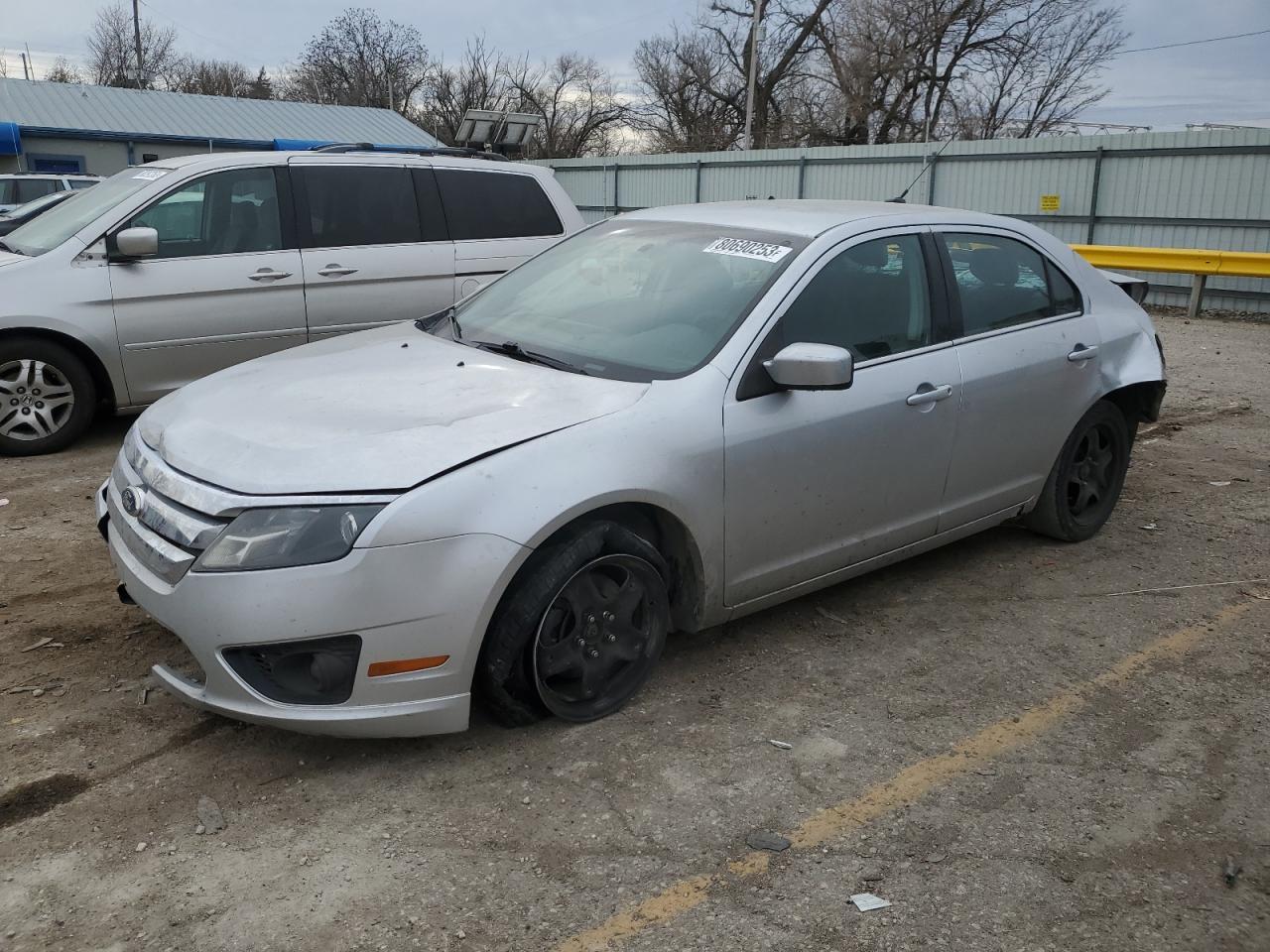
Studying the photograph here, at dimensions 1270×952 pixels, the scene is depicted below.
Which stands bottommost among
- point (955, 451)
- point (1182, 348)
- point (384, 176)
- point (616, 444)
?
point (1182, 348)

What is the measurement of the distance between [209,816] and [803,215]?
302cm

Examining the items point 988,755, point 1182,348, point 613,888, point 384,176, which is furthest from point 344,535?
point 1182,348

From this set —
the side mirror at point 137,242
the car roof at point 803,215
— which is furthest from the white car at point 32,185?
the car roof at point 803,215

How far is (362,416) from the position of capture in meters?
3.27

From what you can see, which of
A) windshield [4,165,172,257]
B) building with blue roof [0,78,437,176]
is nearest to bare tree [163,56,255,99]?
building with blue roof [0,78,437,176]

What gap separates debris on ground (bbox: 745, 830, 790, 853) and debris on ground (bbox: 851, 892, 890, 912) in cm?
25

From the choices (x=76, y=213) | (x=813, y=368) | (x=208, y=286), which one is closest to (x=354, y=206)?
(x=208, y=286)

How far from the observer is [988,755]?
11.0 ft

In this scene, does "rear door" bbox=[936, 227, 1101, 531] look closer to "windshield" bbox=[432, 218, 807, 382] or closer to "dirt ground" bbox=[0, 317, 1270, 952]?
"dirt ground" bbox=[0, 317, 1270, 952]

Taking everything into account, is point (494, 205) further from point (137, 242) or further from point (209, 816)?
point (209, 816)

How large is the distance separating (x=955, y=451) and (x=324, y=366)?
248 centimetres

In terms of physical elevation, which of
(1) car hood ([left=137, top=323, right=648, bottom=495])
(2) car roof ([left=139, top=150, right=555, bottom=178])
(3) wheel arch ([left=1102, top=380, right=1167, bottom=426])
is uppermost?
(2) car roof ([left=139, top=150, right=555, bottom=178])

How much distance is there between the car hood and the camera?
2.96 metres

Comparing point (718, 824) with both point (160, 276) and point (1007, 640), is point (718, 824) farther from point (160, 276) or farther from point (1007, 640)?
point (160, 276)
